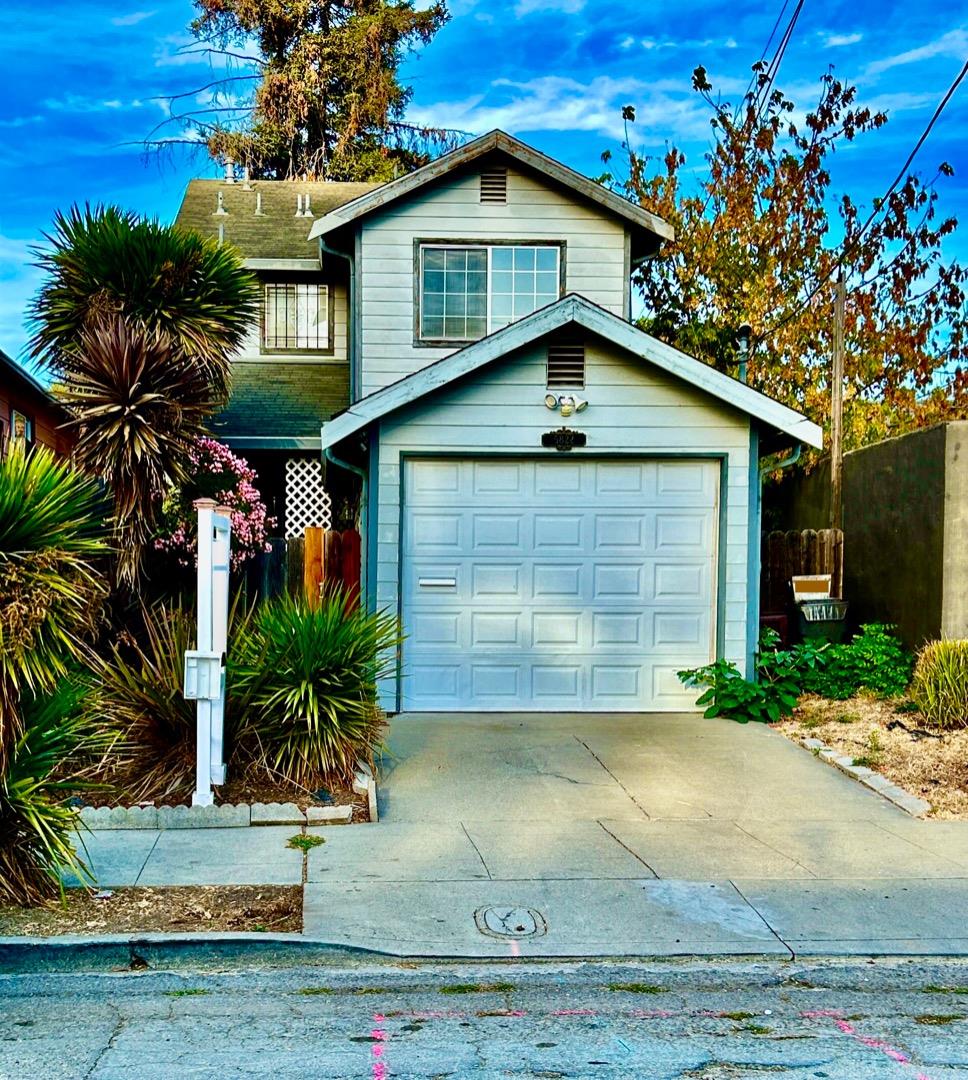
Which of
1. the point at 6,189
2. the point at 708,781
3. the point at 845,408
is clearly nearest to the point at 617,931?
the point at 708,781

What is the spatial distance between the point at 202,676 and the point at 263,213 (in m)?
11.7

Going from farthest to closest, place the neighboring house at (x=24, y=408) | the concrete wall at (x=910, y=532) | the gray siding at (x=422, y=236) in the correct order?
the neighboring house at (x=24, y=408)
the gray siding at (x=422, y=236)
the concrete wall at (x=910, y=532)

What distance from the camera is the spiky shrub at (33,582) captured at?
5.75m

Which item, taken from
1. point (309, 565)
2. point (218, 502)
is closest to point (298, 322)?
point (218, 502)

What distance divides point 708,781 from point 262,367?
9.65 meters

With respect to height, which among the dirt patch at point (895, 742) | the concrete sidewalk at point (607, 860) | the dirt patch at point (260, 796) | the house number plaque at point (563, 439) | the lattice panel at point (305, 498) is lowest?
the concrete sidewalk at point (607, 860)

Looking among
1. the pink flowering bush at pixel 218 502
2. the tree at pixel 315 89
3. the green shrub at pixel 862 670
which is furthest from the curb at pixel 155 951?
the tree at pixel 315 89

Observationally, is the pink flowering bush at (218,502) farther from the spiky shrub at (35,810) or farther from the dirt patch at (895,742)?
the dirt patch at (895,742)

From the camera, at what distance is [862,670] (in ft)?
38.1

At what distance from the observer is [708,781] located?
875cm

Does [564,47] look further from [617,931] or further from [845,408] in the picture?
[617,931]

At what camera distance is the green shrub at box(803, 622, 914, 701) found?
37.4ft

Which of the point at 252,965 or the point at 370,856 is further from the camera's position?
the point at 370,856

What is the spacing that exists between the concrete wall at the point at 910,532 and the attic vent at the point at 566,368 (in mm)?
3828
